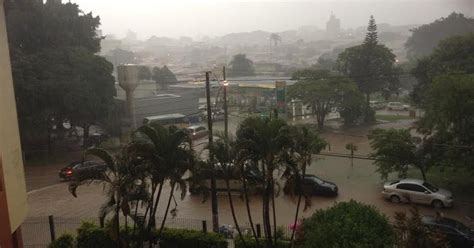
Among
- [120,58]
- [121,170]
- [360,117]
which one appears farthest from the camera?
[120,58]

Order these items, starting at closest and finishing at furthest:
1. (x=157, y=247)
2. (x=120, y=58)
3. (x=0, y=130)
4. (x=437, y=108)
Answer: (x=0, y=130)
(x=157, y=247)
(x=437, y=108)
(x=120, y=58)

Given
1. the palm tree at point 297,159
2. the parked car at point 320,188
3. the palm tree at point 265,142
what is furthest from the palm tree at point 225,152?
the parked car at point 320,188

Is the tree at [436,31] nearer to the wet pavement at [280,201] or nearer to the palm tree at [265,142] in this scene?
the wet pavement at [280,201]

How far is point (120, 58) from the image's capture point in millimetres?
138375

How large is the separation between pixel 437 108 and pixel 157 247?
11.0 meters

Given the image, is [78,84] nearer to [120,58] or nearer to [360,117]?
[360,117]

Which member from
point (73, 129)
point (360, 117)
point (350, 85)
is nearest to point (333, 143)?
point (350, 85)

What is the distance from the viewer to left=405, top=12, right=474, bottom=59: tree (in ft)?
240

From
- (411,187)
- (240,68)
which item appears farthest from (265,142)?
(240,68)

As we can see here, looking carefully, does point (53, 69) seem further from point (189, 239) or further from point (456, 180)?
point (456, 180)

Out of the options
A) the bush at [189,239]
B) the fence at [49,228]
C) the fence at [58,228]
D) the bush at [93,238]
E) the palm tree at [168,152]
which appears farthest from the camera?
the fence at [49,228]

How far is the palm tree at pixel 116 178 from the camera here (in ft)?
29.8

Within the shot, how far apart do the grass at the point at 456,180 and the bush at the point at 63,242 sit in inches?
507

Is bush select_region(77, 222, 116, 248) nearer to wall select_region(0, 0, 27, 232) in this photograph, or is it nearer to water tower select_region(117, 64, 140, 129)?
wall select_region(0, 0, 27, 232)
